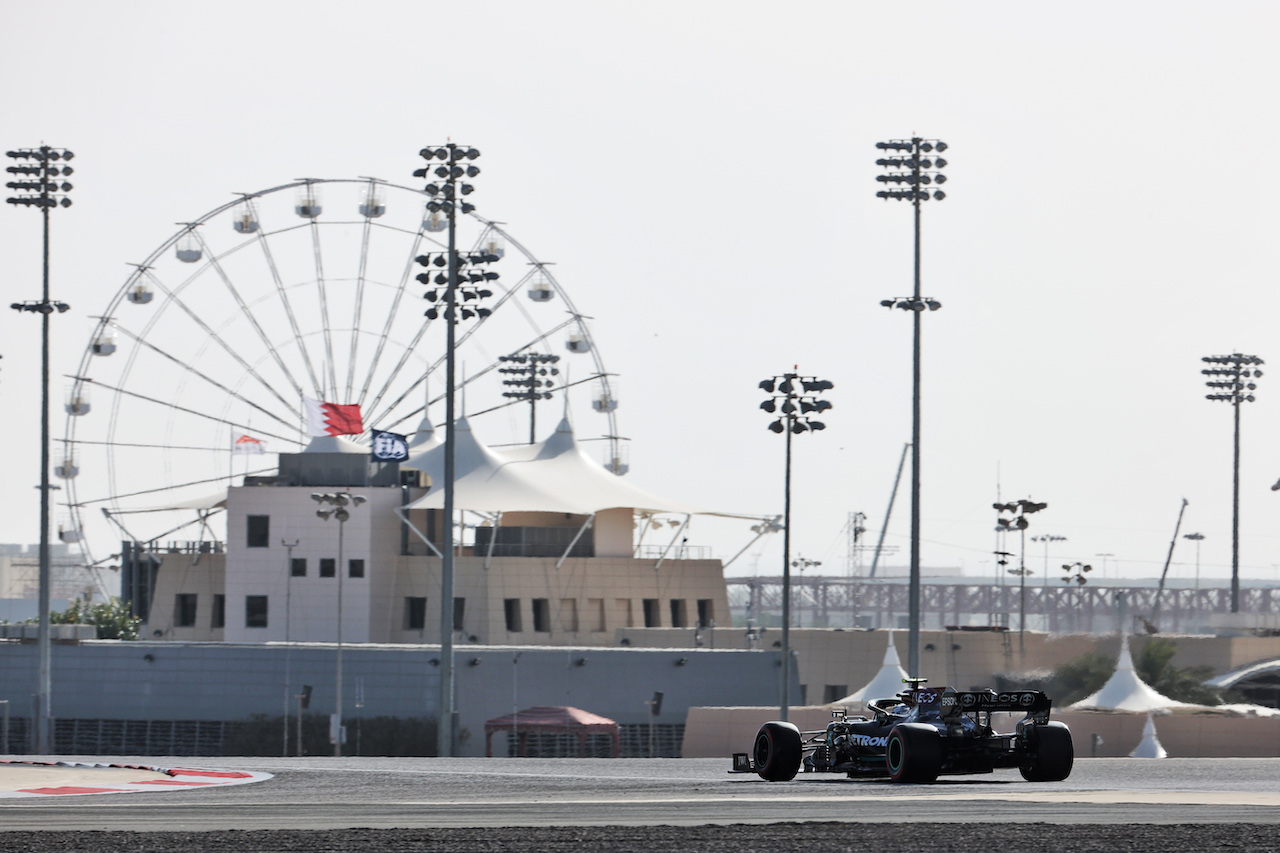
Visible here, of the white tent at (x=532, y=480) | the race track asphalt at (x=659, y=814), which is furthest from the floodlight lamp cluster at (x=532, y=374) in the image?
the race track asphalt at (x=659, y=814)

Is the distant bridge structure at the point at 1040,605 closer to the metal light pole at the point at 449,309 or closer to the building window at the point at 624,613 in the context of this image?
the building window at the point at 624,613

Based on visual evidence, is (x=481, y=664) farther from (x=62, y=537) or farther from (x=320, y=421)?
(x=62, y=537)

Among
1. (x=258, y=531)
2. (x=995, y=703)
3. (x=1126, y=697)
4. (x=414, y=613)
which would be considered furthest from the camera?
(x=414, y=613)

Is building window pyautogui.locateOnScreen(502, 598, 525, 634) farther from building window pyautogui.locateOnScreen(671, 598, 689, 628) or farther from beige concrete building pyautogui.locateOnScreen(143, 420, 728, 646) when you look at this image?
building window pyautogui.locateOnScreen(671, 598, 689, 628)

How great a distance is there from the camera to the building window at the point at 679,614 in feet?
300

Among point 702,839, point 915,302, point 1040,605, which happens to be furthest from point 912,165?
point 1040,605

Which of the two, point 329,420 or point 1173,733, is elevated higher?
point 329,420

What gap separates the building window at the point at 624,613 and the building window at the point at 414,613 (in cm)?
928

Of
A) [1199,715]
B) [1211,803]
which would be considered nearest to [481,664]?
[1199,715]

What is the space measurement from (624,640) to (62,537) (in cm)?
2640

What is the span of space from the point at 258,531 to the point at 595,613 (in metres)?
15.8

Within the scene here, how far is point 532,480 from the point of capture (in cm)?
8569

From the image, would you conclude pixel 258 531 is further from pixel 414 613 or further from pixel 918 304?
pixel 918 304

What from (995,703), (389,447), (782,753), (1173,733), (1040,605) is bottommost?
(1040,605)
